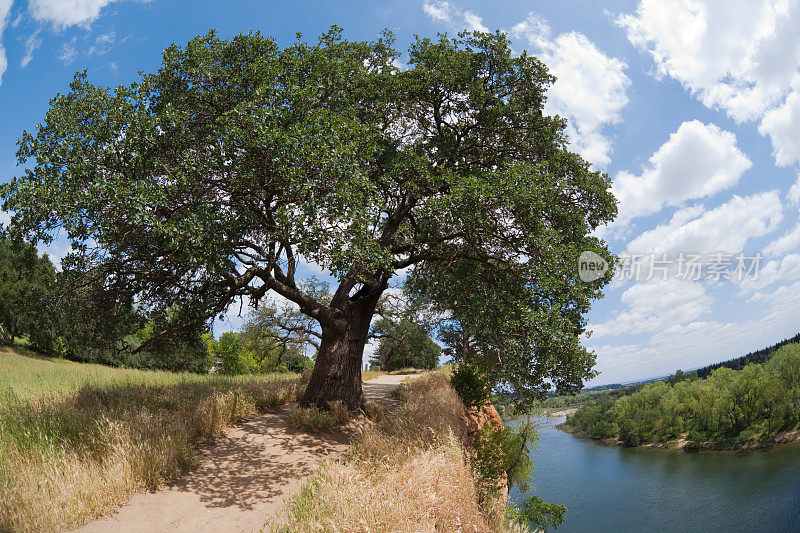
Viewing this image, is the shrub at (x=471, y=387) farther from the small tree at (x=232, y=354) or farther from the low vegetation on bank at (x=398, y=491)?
the small tree at (x=232, y=354)

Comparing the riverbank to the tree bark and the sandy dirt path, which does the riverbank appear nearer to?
the tree bark

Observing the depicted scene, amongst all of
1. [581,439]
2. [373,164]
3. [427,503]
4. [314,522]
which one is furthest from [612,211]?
[581,439]

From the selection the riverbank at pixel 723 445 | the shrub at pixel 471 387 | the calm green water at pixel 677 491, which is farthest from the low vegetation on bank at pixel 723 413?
the shrub at pixel 471 387

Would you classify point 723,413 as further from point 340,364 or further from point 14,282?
point 14,282

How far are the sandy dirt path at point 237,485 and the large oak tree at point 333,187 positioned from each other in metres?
2.38

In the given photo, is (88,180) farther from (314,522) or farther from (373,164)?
(314,522)

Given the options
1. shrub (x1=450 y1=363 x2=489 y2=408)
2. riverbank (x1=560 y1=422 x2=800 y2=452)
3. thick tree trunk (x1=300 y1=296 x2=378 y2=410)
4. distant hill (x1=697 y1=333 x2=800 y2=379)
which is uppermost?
thick tree trunk (x1=300 y1=296 x2=378 y2=410)

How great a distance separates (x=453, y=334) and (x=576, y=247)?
84.5 ft

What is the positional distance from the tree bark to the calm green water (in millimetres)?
17603

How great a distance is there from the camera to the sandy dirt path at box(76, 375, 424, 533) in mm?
6734

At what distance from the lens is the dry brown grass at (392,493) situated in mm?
5438

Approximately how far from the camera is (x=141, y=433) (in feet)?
28.5

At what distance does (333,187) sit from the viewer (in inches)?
333

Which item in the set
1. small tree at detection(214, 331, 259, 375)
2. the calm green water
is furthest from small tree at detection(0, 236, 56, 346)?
the calm green water
